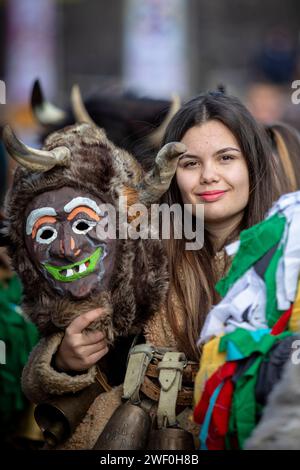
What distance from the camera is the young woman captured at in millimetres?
2906

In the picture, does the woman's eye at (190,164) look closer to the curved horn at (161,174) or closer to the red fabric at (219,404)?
the curved horn at (161,174)

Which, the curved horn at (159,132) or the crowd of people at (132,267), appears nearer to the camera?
the crowd of people at (132,267)

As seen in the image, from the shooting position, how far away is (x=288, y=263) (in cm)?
245

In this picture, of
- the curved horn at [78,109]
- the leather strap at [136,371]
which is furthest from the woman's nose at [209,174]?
the curved horn at [78,109]

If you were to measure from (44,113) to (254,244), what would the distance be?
2.99m

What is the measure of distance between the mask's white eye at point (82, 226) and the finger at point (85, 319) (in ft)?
0.90

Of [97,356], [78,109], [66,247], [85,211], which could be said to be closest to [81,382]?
[97,356]

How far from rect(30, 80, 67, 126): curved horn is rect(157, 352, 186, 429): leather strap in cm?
270

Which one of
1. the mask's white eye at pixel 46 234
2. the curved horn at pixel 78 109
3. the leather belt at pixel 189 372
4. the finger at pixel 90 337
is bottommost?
the leather belt at pixel 189 372

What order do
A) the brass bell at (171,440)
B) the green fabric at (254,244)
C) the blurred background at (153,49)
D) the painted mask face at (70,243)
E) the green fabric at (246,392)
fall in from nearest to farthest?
the green fabric at (246,392) < the green fabric at (254,244) < the brass bell at (171,440) < the painted mask face at (70,243) < the blurred background at (153,49)

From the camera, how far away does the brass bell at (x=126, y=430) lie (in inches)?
108

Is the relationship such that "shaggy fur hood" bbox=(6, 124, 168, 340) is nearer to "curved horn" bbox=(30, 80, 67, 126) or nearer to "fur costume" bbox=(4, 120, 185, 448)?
"fur costume" bbox=(4, 120, 185, 448)

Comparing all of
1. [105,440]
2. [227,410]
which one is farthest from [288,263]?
[105,440]

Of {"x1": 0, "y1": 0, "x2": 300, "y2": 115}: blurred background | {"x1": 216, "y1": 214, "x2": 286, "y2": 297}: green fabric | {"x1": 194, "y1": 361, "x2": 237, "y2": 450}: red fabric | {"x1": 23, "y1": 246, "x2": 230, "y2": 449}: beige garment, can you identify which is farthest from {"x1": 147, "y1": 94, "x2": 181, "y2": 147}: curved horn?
{"x1": 0, "y1": 0, "x2": 300, "y2": 115}: blurred background
